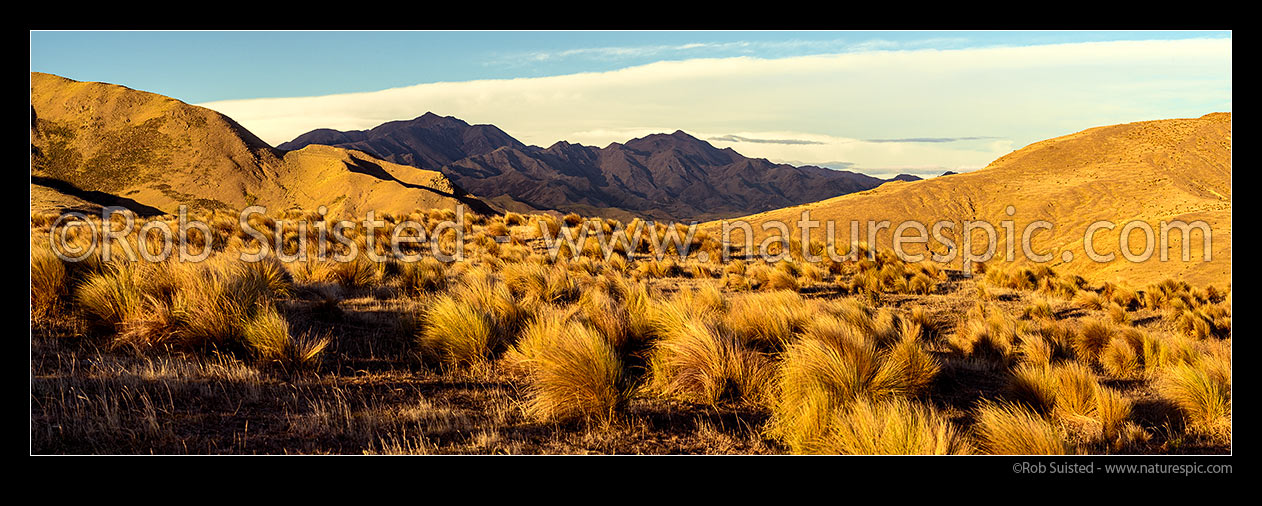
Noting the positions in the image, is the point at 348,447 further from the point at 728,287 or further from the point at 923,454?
the point at 728,287

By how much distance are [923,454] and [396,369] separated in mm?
4068

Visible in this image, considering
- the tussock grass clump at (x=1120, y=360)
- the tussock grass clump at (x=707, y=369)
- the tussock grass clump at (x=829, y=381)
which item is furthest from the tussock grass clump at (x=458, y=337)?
the tussock grass clump at (x=1120, y=360)

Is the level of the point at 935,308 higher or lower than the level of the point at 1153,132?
lower

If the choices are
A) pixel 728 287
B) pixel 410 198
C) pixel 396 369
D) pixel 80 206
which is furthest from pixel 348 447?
pixel 410 198

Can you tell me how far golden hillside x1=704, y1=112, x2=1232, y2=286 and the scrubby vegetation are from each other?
→ 86.5ft

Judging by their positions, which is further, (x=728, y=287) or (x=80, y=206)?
(x=80, y=206)

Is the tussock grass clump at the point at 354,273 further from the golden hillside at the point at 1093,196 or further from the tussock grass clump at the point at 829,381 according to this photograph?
the golden hillside at the point at 1093,196

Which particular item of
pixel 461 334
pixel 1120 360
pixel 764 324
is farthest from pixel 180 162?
pixel 1120 360

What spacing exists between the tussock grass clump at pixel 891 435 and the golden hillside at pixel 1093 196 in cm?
2870

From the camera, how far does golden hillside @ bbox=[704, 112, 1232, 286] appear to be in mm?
31891

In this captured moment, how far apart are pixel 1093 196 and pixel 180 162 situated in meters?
80.6

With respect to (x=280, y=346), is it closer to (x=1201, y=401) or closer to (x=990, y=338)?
(x=1201, y=401)

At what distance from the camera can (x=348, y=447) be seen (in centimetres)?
343

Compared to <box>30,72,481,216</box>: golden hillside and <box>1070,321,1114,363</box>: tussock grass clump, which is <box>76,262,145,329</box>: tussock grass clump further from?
<box>30,72,481,216</box>: golden hillside
